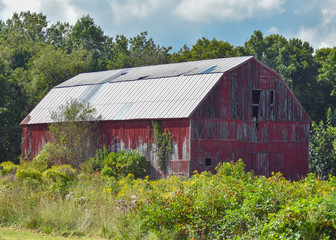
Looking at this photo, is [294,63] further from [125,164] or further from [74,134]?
[125,164]

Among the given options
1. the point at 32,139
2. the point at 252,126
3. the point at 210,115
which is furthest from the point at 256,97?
the point at 32,139

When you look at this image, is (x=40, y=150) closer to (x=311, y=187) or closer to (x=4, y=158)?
(x=4, y=158)

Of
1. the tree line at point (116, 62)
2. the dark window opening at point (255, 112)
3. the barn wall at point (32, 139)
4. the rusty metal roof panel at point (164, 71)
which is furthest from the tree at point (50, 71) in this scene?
the dark window opening at point (255, 112)

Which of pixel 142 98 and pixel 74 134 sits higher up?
pixel 142 98

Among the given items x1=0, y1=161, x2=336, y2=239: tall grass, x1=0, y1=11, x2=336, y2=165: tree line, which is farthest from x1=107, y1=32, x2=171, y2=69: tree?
x1=0, y1=161, x2=336, y2=239: tall grass

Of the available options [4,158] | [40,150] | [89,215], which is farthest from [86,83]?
[89,215]

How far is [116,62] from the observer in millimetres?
62500

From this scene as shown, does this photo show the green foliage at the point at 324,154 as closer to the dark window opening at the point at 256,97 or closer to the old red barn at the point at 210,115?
the old red barn at the point at 210,115

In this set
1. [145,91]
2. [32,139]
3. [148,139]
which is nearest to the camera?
[148,139]

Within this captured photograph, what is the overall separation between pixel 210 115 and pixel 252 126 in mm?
3602

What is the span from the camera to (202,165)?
105 feet

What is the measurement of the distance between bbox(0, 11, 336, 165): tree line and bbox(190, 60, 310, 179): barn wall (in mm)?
Result: 16804

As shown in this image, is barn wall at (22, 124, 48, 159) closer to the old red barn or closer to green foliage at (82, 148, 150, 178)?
the old red barn

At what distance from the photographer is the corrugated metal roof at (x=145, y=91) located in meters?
32.8
